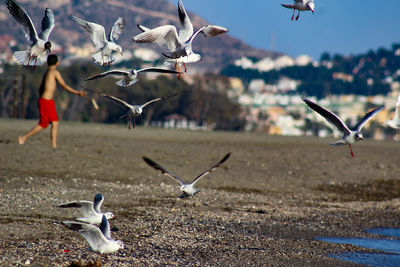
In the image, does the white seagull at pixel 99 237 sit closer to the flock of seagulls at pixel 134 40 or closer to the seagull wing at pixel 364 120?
the flock of seagulls at pixel 134 40

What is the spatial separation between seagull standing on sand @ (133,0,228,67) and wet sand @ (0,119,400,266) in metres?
2.71

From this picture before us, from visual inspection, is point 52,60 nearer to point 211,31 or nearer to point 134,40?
point 211,31

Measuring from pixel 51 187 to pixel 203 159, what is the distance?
9369mm

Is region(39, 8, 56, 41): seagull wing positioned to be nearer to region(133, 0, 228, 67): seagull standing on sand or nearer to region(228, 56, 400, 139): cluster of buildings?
region(133, 0, 228, 67): seagull standing on sand

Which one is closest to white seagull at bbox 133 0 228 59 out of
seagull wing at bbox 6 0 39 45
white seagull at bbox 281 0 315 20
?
white seagull at bbox 281 0 315 20

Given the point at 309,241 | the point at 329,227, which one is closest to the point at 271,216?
the point at 329,227

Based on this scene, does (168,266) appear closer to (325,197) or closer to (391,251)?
(391,251)

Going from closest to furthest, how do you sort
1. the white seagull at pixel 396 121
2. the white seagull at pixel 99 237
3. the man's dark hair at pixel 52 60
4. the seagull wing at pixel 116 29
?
1. the white seagull at pixel 99 237
2. the seagull wing at pixel 116 29
3. the white seagull at pixel 396 121
4. the man's dark hair at pixel 52 60

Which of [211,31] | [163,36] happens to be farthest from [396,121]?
[163,36]

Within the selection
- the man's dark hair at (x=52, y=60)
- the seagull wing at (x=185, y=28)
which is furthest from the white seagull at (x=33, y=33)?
the man's dark hair at (x=52, y=60)

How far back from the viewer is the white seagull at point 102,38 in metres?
9.37

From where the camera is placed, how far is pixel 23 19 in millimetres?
9812

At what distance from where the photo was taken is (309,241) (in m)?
A: 11.9

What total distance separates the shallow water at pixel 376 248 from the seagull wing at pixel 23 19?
5.53 metres
